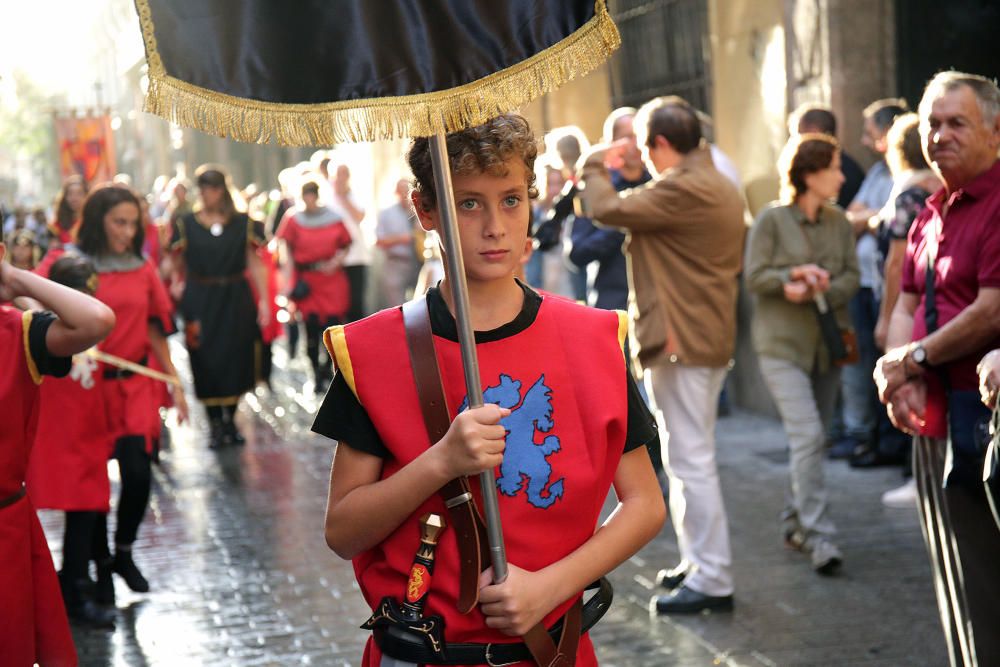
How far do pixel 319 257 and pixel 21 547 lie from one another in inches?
429

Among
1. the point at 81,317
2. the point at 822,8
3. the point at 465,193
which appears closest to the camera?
the point at 465,193

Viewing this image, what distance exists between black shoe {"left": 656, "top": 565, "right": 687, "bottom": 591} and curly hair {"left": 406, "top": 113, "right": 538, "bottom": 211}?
4.11 metres

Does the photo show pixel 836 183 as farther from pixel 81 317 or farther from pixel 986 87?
pixel 81 317

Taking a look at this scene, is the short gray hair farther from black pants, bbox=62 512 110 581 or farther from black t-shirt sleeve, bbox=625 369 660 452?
black pants, bbox=62 512 110 581

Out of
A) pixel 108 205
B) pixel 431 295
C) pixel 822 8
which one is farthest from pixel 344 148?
pixel 431 295

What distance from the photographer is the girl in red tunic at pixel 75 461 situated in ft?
22.6

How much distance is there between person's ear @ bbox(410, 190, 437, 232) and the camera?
10.4 feet

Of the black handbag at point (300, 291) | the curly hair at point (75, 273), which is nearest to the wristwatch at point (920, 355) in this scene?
the curly hair at point (75, 273)

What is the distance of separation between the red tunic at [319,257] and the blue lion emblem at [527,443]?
12.1 m

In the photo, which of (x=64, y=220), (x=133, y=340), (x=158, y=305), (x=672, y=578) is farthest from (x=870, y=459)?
(x=64, y=220)

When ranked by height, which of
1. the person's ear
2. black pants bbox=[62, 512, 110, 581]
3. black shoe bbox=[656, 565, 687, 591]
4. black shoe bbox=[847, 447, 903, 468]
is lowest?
black shoe bbox=[847, 447, 903, 468]

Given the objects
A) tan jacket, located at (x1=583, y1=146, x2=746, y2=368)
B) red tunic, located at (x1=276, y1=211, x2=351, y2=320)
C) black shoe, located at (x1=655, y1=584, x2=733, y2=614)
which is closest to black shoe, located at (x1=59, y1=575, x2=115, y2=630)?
black shoe, located at (x1=655, y1=584, x2=733, y2=614)

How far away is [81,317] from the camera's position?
4.57 m

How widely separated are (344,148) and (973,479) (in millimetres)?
25083
